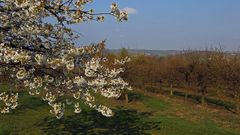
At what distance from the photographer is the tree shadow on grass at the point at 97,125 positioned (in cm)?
2392

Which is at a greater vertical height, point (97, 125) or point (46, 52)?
point (46, 52)

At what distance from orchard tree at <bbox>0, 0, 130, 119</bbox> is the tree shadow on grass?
1269 centimetres

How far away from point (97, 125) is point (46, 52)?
53.4 feet

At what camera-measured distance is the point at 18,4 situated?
8.82 metres

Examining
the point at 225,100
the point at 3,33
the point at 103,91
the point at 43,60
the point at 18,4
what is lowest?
the point at 225,100

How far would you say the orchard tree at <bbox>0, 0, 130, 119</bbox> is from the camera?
907 centimetres

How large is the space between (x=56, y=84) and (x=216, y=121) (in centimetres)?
2263

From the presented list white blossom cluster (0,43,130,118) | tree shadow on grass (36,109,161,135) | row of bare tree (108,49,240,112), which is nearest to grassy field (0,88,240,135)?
A: tree shadow on grass (36,109,161,135)

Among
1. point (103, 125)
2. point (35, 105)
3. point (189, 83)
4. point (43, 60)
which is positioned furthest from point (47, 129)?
point (189, 83)

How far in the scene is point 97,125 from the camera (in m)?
26.2

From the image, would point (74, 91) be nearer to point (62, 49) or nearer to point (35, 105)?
point (62, 49)

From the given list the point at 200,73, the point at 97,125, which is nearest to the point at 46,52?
the point at 97,125

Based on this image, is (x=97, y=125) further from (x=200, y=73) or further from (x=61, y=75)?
(x=200, y=73)

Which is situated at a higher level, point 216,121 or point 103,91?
point 103,91
